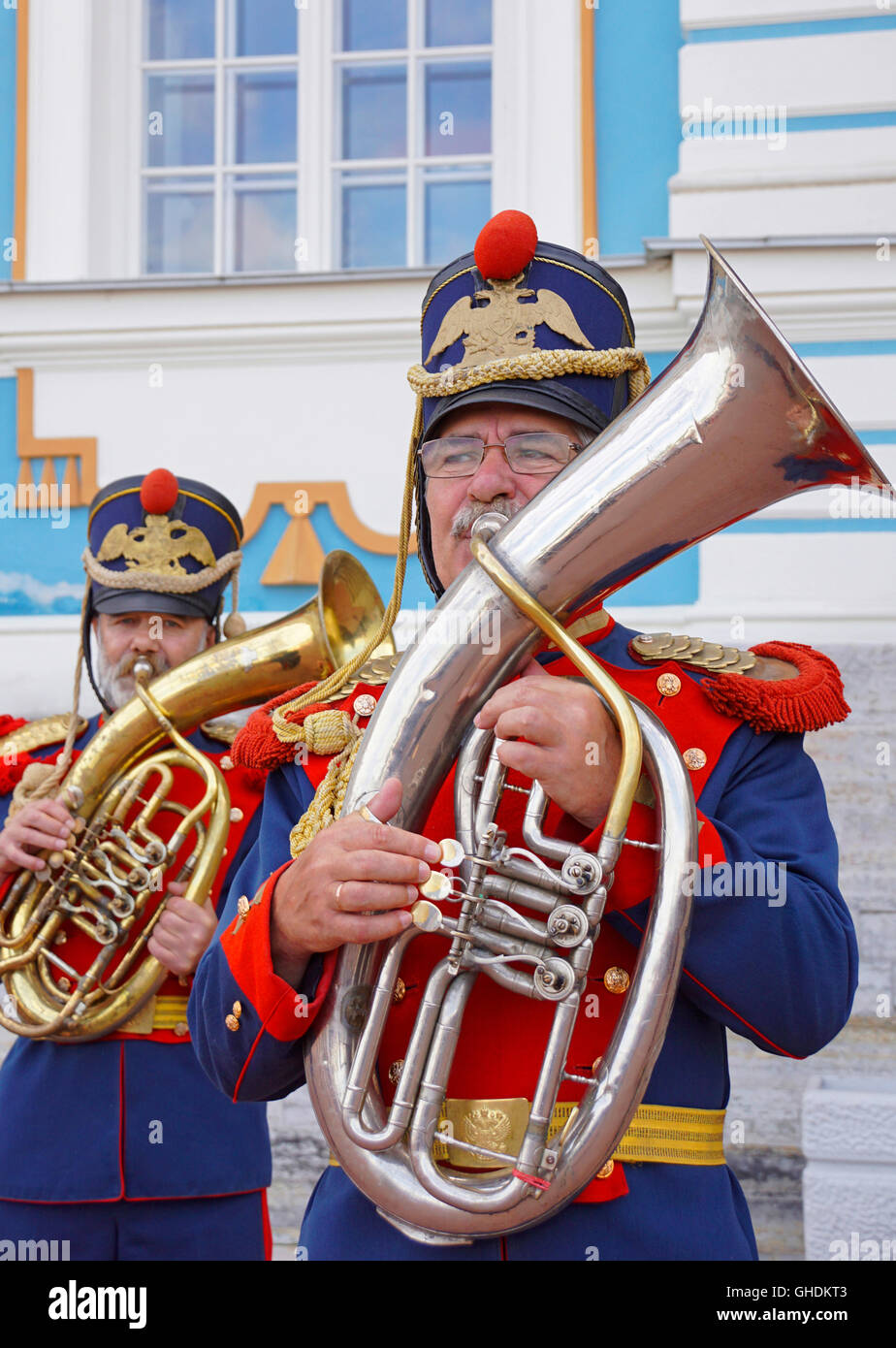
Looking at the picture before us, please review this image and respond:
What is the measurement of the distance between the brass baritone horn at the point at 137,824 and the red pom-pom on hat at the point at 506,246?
1.31 m

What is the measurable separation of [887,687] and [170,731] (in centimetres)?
254

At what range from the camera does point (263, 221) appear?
6121mm

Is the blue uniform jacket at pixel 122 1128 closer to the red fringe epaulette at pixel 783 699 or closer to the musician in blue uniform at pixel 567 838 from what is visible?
the musician in blue uniform at pixel 567 838

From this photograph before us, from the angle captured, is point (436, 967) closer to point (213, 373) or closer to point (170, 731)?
point (170, 731)

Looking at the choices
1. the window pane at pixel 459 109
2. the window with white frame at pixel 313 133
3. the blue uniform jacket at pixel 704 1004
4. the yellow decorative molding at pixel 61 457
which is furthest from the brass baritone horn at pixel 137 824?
the window pane at pixel 459 109

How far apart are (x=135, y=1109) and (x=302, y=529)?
266cm

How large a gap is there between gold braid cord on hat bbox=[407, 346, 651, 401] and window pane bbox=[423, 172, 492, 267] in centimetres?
401

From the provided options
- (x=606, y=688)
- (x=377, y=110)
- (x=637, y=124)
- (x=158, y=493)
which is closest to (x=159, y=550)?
(x=158, y=493)

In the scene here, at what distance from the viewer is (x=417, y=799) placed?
1.81 m

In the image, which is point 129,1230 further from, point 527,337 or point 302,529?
point 302,529

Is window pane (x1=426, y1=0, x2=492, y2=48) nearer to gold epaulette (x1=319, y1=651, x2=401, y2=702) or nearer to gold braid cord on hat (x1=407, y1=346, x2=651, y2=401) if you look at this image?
gold braid cord on hat (x1=407, y1=346, x2=651, y2=401)

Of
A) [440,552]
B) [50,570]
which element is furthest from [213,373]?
[440,552]

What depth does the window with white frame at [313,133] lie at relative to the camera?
5.95m

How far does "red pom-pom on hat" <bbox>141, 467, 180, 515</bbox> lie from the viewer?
148 inches
